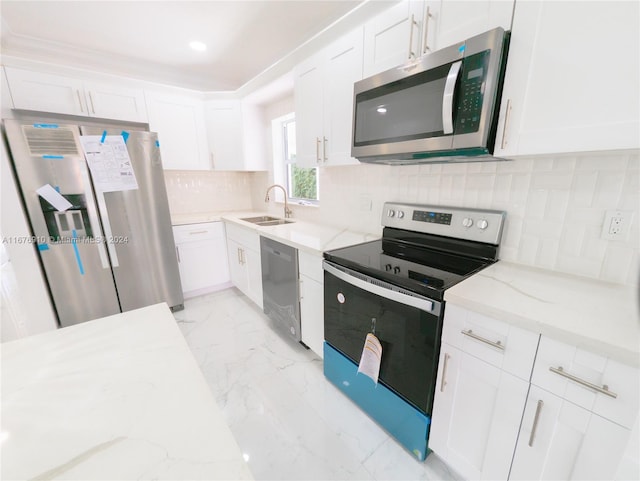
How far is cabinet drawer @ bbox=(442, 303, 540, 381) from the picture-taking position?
916mm

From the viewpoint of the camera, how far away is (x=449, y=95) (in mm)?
1101

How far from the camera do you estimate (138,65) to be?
2.69 m

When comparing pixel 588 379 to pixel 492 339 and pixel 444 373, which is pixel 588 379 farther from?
pixel 444 373

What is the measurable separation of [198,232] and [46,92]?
1.56 metres

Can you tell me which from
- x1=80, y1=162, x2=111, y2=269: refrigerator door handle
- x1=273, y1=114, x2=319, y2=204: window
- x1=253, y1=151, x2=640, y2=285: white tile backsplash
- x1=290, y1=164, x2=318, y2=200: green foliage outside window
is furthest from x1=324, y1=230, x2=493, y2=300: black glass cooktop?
x1=80, y1=162, x2=111, y2=269: refrigerator door handle

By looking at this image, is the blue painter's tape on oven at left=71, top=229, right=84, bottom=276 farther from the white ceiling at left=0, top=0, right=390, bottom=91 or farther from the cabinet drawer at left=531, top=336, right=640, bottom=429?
the cabinet drawer at left=531, top=336, right=640, bottom=429

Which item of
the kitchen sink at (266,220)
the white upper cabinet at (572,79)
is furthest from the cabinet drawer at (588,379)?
the kitchen sink at (266,220)

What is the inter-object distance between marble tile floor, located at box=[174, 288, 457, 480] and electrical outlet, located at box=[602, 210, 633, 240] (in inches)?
48.8

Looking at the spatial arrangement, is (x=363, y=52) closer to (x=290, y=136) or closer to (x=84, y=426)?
(x=290, y=136)

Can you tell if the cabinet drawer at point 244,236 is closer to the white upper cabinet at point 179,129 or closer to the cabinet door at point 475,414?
the white upper cabinet at point 179,129

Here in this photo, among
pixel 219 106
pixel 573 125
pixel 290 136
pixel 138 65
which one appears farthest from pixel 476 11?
pixel 138 65

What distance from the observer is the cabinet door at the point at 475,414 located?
0.97 meters

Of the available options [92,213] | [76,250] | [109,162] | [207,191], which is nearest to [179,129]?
[207,191]

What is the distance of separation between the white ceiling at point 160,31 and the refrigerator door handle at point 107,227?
1.26 metres
